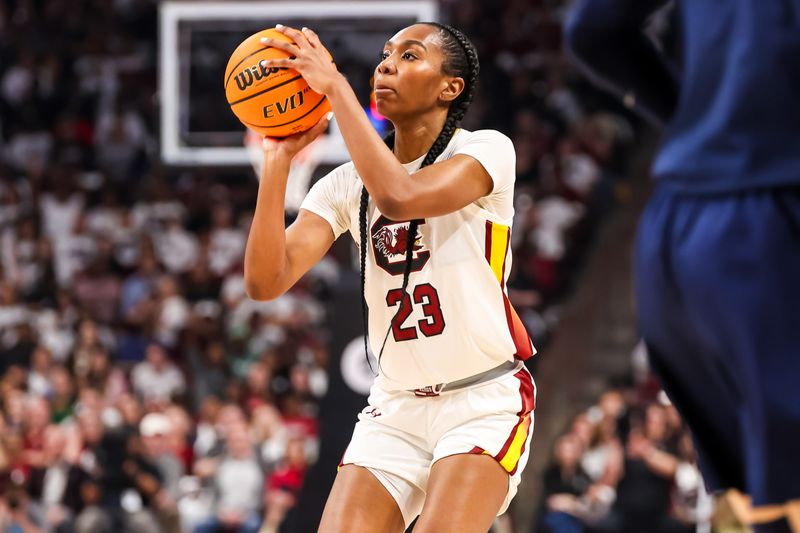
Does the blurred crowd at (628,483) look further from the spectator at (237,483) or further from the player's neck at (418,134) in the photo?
the player's neck at (418,134)

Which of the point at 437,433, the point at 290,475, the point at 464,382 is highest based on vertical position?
the point at 464,382

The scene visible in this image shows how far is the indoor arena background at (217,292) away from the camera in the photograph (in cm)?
969

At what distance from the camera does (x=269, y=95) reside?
3.92 metres

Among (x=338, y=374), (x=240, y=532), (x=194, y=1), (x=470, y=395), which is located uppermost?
(x=194, y=1)

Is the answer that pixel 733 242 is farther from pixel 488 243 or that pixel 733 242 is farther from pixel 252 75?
pixel 252 75

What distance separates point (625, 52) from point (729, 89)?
0.34 meters

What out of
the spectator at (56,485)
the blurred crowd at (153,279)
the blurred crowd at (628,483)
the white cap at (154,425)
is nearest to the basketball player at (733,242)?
the blurred crowd at (628,483)

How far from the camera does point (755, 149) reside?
2.25m

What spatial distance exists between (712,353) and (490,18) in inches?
624

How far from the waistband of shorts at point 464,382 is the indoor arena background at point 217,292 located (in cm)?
503

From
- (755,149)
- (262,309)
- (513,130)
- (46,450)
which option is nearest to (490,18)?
(513,130)

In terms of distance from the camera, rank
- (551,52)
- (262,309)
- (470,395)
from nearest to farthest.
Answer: (470,395) → (262,309) → (551,52)

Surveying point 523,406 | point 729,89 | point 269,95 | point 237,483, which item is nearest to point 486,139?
point 269,95

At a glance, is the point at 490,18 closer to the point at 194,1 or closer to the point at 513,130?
the point at 513,130
